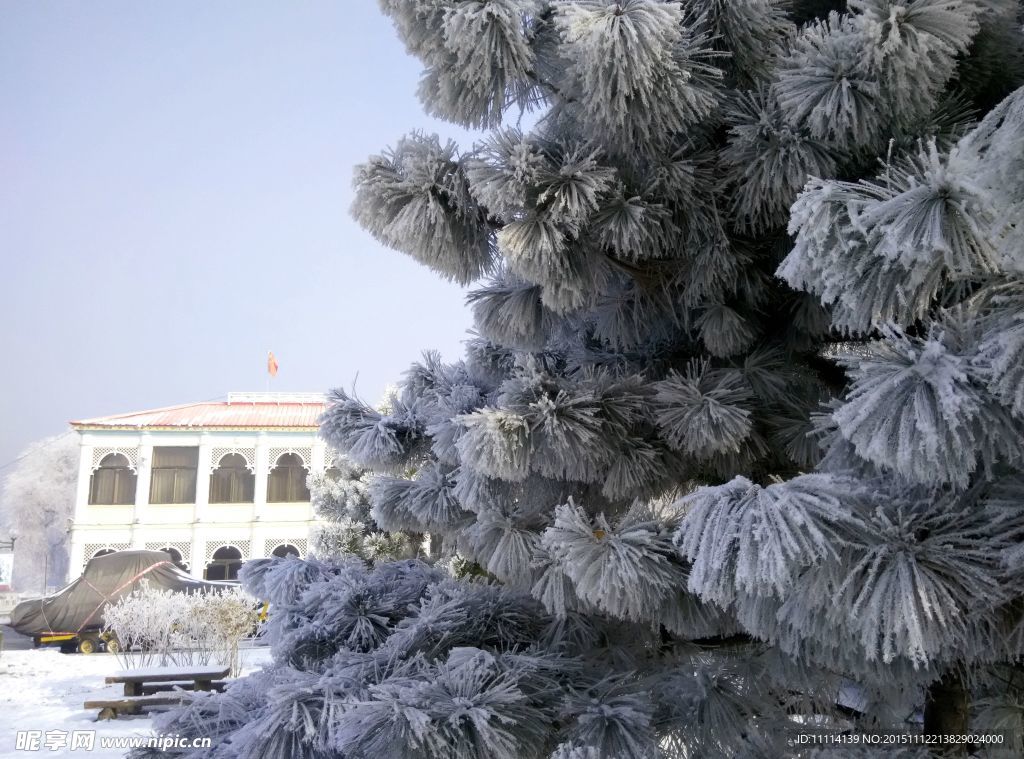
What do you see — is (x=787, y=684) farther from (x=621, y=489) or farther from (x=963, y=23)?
(x=963, y=23)

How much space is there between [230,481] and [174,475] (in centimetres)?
117

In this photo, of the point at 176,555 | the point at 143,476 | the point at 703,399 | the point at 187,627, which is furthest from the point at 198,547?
the point at 703,399

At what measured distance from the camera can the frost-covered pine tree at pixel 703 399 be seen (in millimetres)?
586

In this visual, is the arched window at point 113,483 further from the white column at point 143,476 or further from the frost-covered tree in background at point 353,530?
the frost-covered tree in background at point 353,530

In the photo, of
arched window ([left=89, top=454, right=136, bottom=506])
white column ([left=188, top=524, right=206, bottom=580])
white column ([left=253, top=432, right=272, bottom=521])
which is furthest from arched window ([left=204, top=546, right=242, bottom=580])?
arched window ([left=89, top=454, right=136, bottom=506])

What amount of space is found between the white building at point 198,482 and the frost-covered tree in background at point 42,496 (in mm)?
3384

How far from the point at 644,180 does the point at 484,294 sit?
13.9 inches

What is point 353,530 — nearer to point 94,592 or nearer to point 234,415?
point 94,592

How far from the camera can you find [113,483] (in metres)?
13.9

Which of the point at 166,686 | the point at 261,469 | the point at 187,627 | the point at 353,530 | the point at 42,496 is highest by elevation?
the point at 261,469

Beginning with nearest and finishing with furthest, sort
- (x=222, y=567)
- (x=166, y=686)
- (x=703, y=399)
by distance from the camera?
(x=703, y=399), (x=166, y=686), (x=222, y=567)

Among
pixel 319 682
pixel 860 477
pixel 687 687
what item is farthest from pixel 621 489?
pixel 319 682

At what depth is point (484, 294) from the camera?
124 cm

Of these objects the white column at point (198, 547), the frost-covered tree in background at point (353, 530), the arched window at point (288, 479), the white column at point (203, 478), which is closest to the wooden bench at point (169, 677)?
the frost-covered tree in background at point (353, 530)
